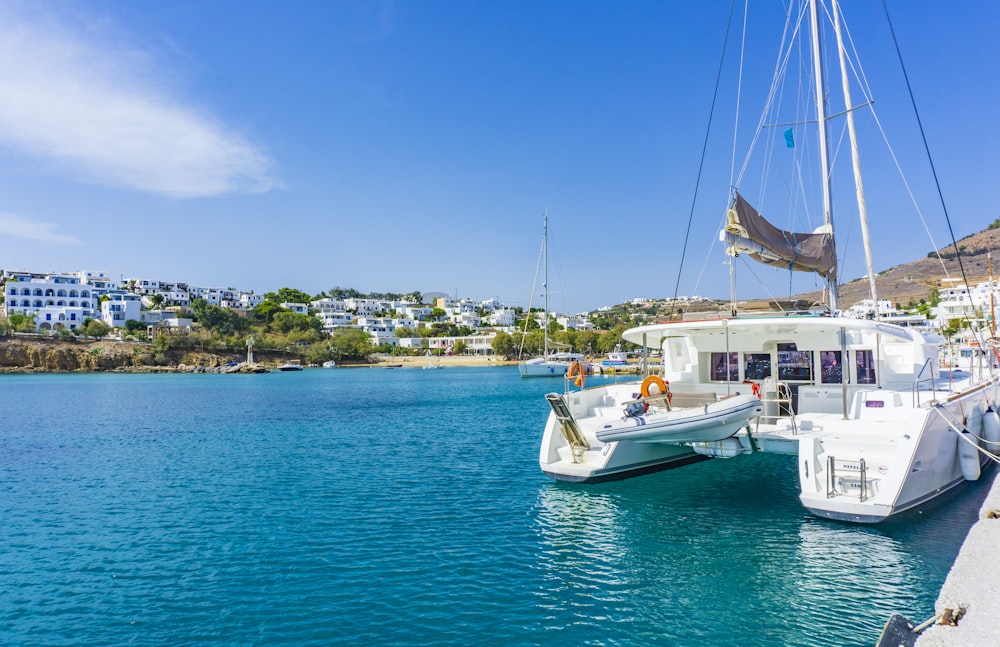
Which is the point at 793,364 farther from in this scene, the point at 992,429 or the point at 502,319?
the point at 502,319

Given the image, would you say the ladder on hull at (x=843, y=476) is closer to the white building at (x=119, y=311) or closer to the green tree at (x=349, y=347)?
the green tree at (x=349, y=347)

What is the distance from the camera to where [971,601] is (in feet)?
17.2

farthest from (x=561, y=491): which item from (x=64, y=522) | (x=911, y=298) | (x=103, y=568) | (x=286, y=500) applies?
(x=911, y=298)

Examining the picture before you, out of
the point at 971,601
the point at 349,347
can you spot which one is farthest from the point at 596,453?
the point at 349,347

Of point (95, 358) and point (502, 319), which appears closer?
point (95, 358)

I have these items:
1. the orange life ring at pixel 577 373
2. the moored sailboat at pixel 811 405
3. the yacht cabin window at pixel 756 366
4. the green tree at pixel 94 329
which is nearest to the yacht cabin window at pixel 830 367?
the moored sailboat at pixel 811 405

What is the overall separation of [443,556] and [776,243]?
1009 centimetres

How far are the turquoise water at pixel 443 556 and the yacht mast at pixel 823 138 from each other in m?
4.60

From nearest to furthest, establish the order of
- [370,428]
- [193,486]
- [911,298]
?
[193,486], [370,428], [911,298]

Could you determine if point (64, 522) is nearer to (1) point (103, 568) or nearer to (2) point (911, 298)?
(1) point (103, 568)

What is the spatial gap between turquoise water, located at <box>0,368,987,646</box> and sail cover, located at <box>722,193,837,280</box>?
16.3 ft

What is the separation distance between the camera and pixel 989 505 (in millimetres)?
8359

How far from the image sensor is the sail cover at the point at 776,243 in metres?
13.0

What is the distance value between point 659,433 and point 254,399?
130ft
